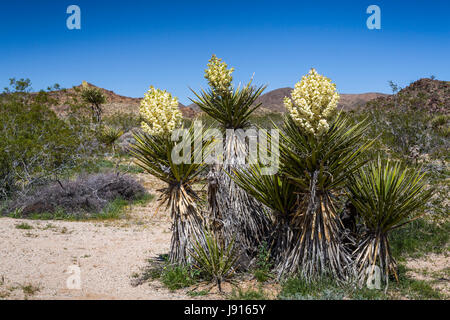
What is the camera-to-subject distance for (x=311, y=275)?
→ 14.3 ft

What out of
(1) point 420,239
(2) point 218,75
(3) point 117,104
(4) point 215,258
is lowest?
(1) point 420,239

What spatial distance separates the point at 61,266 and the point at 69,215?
3.84m

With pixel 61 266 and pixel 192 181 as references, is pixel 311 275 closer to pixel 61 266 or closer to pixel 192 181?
pixel 192 181

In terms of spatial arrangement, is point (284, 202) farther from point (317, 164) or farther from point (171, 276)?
point (171, 276)

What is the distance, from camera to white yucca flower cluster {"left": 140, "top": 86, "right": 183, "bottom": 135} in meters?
4.45

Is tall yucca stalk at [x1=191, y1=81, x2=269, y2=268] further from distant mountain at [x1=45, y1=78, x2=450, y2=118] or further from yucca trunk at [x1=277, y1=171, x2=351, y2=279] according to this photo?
yucca trunk at [x1=277, y1=171, x2=351, y2=279]

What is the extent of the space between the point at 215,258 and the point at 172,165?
1.34m

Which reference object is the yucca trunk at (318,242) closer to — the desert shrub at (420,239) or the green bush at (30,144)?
the desert shrub at (420,239)

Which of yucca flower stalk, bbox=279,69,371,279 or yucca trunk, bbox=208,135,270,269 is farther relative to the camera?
yucca trunk, bbox=208,135,270,269

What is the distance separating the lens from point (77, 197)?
9594 millimetres

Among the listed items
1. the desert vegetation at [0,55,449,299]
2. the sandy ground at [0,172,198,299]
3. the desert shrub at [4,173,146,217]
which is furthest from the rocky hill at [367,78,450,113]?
the sandy ground at [0,172,198,299]

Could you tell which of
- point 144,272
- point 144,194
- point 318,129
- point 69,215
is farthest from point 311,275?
point 144,194

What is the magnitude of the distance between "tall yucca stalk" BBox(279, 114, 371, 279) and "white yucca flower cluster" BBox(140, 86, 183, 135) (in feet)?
4.74

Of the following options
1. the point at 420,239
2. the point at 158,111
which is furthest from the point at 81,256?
the point at 420,239
